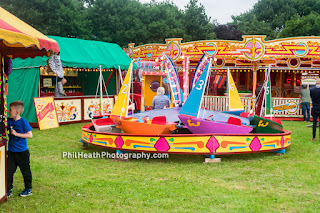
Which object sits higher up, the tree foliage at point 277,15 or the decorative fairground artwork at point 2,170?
the tree foliage at point 277,15

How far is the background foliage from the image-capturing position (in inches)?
1062

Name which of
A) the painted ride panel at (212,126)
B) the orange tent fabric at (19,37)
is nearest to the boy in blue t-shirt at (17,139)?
the orange tent fabric at (19,37)

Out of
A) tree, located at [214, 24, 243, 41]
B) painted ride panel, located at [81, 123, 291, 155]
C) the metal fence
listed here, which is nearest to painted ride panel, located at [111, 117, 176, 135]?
painted ride panel, located at [81, 123, 291, 155]

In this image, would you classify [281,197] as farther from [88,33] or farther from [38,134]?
[88,33]

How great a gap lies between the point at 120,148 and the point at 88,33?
84.0 ft

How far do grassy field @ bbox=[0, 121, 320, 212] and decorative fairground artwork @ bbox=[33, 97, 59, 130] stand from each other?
137 inches

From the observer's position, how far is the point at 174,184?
5.47 metres

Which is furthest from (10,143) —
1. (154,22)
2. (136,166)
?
(154,22)

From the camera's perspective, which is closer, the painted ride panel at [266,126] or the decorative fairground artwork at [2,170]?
the decorative fairground artwork at [2,170]

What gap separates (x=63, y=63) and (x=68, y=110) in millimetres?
1764

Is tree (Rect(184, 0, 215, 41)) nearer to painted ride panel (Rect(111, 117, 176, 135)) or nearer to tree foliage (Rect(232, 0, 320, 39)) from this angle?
tree foliage (Rect(232, 0, 320, 39))

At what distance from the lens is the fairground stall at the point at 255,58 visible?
14.2m

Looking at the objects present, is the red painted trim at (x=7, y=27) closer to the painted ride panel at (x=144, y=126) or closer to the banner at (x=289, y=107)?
the painted ride panel at (x=144, y=126)

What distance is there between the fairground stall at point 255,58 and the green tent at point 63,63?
2054 millimetres
